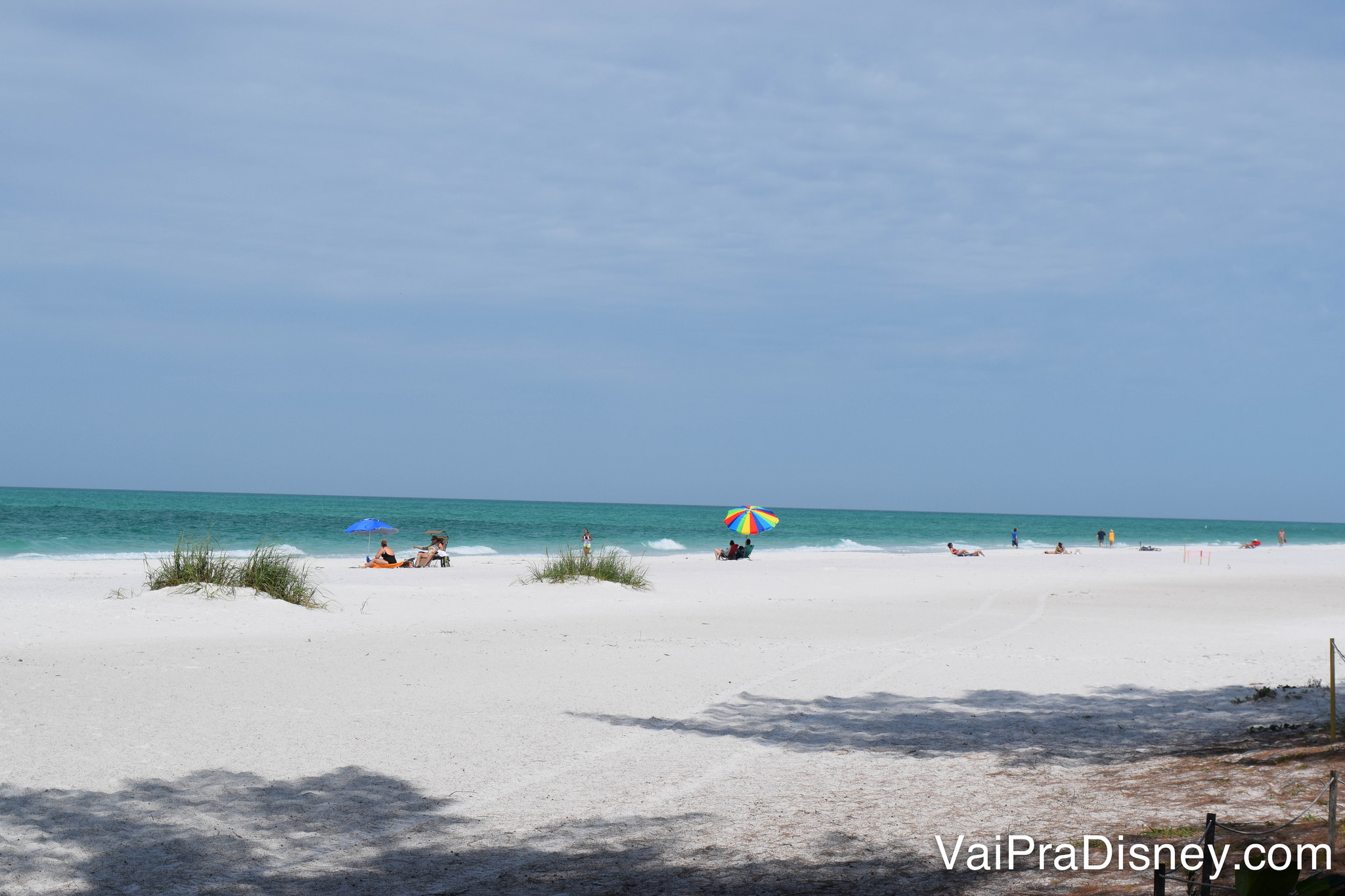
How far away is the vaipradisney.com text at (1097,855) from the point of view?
434cm

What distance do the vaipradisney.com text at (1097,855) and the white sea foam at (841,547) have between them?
1987 inches

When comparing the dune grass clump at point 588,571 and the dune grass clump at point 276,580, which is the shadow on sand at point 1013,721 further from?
the dune grass clump at point 588,571

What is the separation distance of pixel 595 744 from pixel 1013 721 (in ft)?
11.8

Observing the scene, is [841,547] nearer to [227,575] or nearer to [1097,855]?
[227,575]

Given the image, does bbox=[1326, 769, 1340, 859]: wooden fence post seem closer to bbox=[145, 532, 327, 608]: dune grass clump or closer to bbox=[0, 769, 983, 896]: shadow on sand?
bbox=[0, 769, 983, 896]: shadow on sand

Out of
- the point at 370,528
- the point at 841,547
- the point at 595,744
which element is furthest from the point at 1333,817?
the point at 841,547

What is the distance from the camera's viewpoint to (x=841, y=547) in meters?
A: 62.0

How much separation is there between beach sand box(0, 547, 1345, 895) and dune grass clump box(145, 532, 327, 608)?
0.48 meters

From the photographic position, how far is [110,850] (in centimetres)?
508

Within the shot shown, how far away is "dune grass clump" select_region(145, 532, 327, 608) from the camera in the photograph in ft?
48.8

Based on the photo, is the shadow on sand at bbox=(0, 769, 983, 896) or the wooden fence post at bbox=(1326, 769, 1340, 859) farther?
the shadow on sand at bbox=(0, 769, 983, 896)

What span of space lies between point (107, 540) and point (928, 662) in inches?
1808

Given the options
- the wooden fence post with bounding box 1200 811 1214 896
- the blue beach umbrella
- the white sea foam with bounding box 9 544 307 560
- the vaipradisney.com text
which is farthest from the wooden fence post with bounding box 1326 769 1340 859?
the white sea foam with bounding box 9 544 307 560

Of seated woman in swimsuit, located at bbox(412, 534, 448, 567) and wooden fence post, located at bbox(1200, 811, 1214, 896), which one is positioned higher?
wooden fence post, located at bbox(1200, 811, 1214, 896)
